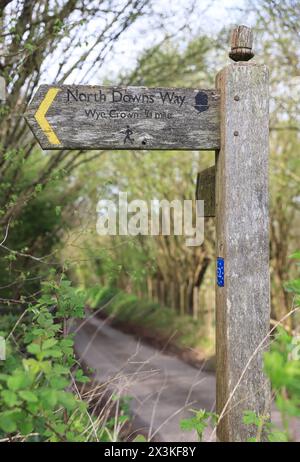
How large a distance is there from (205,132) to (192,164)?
12.0 metres

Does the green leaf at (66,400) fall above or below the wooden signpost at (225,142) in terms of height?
below

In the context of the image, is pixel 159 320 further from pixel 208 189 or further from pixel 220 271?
pixel 220 271

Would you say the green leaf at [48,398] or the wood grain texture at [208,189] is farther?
the wood grain texture at [208,189]

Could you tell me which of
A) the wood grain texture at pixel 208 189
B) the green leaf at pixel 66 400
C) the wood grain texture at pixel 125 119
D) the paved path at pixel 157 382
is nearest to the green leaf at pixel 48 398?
the green leaf at pixel 66 400

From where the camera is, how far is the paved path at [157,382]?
7.57 metres

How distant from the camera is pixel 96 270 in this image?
2600 cm

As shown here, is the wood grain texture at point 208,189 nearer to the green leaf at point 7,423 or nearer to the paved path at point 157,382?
the paved path at point 157,382

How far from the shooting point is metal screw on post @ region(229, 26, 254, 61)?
11.5 feet

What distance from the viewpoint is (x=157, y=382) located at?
10.6 meters

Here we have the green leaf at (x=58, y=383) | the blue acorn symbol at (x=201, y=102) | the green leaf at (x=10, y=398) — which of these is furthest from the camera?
the blue acorn symbol at (x=201, y=102)

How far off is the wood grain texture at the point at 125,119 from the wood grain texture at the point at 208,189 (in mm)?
284

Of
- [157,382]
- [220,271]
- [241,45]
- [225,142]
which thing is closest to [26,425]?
[220,271]

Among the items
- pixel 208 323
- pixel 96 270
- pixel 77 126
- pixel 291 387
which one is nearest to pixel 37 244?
pixel 208 323

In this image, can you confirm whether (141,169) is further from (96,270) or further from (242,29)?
(242,29)
